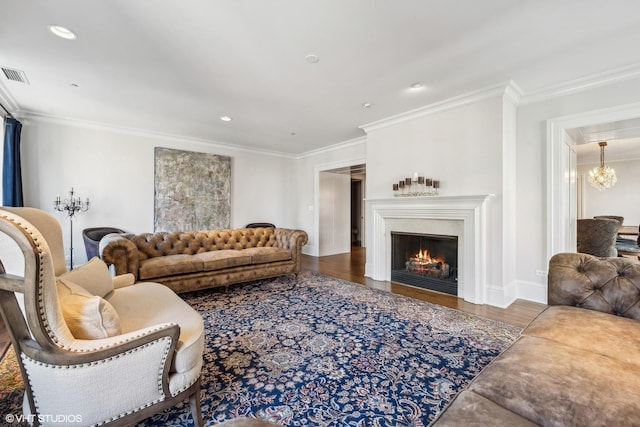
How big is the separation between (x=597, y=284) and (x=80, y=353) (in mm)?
2903

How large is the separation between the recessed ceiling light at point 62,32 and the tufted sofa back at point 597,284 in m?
4.24

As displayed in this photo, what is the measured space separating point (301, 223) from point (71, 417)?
6.06m

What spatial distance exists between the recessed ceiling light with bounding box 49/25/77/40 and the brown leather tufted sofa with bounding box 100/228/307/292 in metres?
1.99

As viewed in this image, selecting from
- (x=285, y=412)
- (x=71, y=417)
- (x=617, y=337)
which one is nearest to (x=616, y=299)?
(x=617, y=337)

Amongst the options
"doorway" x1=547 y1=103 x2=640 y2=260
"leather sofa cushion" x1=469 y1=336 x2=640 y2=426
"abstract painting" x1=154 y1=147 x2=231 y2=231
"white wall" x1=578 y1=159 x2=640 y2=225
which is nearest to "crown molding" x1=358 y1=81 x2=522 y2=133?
"doorway" x1=547 y1=103 x2=640 y2=260

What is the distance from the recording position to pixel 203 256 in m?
3.85

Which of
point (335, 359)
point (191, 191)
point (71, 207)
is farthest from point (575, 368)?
point (71, 207)

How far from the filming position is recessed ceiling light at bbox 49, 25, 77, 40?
2235 millimetres

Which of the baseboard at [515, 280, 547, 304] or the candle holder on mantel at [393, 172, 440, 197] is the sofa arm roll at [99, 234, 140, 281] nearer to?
the candle holder on mantel at [393, 172, 440, 197]

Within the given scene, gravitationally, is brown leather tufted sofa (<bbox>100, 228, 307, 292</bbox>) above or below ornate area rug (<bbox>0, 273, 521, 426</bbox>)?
above

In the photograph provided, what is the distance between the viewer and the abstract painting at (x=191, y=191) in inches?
208

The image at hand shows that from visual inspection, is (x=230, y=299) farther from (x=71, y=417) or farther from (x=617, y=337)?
(x=617, y=337)

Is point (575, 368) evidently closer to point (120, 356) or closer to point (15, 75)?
point (120, 356)

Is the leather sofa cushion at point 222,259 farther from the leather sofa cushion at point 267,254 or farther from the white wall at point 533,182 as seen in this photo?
the white wall at point 533,182
